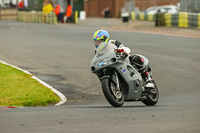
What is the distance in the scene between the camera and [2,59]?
23.1 meters

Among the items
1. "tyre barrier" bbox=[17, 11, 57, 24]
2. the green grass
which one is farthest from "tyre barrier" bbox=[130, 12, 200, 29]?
the green grass

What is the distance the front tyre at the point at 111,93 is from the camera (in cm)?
1064

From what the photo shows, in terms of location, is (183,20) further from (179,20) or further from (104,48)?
(104,48)

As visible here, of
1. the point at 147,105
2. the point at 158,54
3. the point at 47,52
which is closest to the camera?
the point at 147,105

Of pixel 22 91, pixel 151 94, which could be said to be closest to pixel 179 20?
pixel 22 91

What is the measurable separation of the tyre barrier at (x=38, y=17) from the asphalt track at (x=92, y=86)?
18.4m

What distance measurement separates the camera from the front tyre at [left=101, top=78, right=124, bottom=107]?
419 inches

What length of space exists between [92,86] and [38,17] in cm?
4330

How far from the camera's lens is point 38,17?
59.7m

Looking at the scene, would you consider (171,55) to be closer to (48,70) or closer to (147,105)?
(48,70)

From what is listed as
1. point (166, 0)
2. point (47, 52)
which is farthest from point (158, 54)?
point (166, 0)

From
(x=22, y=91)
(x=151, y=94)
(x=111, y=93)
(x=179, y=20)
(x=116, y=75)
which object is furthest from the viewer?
(x=179, y=20)

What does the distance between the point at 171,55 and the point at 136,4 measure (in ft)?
150

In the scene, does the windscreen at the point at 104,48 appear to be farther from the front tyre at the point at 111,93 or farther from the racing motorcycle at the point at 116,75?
the front tyre at the point at 111,93
